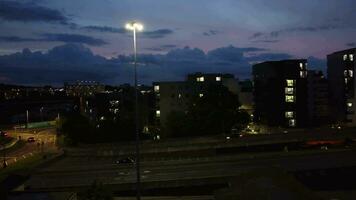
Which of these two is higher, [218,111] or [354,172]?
[218,111]

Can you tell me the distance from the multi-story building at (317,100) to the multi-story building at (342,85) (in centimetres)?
184

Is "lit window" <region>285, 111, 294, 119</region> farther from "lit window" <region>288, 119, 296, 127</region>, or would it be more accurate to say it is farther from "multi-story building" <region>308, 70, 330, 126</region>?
"multi-story building" <region>308, 70, 330, 126</region>

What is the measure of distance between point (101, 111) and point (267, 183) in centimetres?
9528

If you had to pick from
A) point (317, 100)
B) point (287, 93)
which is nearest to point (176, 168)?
point (287, 93)

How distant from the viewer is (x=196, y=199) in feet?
92.8

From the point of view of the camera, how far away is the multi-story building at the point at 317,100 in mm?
87000

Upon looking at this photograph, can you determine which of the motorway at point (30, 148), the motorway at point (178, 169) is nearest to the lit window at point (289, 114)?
the motorway at point (178, 169)

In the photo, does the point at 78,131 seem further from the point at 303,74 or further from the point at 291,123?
the point at 303,74

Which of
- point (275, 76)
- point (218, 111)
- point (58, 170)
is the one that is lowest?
point (58, 170)

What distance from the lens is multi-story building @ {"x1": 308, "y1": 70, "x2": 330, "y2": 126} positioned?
8700cm

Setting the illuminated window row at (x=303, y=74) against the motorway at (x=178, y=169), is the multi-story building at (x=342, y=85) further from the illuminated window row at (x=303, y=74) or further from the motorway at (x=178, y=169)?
the motorway at (x=178, y=169)

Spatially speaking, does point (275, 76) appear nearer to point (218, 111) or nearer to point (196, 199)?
point (218, 111)

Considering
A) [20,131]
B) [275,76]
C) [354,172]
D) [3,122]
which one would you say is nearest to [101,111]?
[20,131]

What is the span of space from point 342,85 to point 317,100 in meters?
5.15
